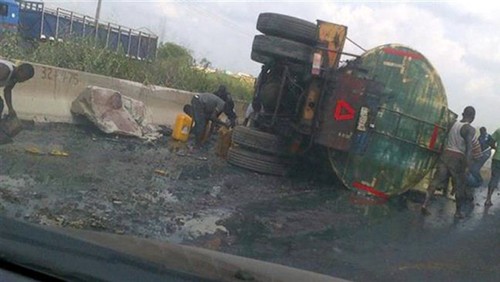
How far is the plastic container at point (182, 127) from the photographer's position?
13.2 metres

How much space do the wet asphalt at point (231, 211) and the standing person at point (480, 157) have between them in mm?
2639

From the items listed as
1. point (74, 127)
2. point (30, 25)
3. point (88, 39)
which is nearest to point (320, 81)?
point (74, 127)

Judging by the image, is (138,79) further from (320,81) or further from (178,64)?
(320,81)

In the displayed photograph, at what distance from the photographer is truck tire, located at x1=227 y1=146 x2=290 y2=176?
1141 centimetres

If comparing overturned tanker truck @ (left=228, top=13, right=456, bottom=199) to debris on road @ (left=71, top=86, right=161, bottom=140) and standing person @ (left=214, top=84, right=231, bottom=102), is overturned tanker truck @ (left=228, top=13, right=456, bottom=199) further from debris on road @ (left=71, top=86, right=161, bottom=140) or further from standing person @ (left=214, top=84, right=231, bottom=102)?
standing person @ (left=214, top=84, right=231, bottom=102)

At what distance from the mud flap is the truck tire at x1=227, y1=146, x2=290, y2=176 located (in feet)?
10.6

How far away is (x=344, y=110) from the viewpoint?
36.3 feet

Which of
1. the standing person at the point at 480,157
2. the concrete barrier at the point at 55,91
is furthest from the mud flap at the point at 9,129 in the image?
the standing person at the point at 480,157

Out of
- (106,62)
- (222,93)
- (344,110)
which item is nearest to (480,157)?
(344,110)

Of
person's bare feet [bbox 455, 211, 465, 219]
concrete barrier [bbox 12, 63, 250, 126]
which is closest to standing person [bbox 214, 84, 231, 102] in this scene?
concrete barrier [bbox 12, 63, 250, 126]

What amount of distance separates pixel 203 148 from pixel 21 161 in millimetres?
5069

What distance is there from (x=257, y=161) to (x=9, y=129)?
368cm

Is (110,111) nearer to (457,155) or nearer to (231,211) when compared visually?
(231,211)

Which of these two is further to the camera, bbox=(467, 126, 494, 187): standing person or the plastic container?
bbox=(467, 126, 494, 187): standing person
